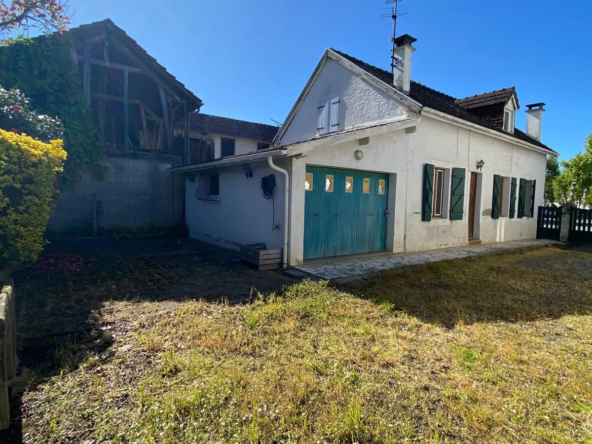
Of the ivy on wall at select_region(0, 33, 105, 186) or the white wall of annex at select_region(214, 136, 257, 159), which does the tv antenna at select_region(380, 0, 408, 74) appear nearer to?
the white wall of annex at select_region(214, 136, 257, 159)

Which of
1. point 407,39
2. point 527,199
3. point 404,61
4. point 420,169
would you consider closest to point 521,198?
point 527,199

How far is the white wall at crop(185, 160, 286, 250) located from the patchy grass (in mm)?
2740

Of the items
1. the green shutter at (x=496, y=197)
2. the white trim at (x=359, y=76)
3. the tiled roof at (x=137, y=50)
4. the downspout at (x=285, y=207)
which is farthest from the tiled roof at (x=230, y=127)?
the green shutter at (x=496, y=197)

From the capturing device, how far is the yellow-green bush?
4496 mm

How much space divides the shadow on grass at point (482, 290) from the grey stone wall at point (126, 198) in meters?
8.07

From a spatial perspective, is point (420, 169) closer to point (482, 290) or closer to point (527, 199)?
point (482, 290)

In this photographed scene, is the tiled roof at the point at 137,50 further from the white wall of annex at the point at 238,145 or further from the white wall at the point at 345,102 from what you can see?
the white wall of annex at the point at 238,145

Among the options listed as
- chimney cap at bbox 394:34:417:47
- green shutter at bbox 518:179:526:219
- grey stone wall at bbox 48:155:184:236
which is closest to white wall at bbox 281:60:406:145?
chimney cap at bbox 394:34:417:47

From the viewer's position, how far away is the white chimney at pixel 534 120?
1387 centimetres

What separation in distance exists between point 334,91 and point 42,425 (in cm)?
1095

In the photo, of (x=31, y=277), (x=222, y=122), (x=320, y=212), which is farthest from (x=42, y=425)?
(x=222, y=122)

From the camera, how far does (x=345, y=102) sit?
1037cm

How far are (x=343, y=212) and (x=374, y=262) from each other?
4.58ft

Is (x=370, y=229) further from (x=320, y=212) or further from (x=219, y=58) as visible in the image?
(x=219, y=58)
